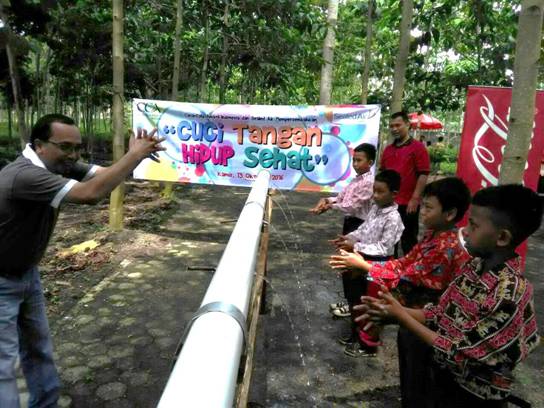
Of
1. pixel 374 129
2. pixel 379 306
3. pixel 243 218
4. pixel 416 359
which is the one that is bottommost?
pixel 416 359

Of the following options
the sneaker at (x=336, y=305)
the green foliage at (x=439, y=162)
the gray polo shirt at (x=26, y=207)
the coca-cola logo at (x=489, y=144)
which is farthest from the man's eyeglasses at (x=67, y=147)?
the green foliage at (x=439, y=162)

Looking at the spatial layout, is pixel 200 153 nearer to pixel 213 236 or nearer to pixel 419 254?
pixel 213 236

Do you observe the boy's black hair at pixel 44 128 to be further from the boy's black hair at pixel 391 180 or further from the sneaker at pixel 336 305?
the sneaker at pixel 336 305

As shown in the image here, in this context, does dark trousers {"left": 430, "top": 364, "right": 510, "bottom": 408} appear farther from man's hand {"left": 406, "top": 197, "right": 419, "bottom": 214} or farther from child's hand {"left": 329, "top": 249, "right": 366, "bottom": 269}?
man's hand {"left": 406, "top": 197, "right": 419, "bottom": 214}

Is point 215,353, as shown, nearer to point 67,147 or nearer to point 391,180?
point 67,147

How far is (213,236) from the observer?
6.63 metres

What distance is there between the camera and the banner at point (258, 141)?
19.7 feet

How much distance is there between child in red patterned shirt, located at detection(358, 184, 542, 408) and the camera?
5.01 feet

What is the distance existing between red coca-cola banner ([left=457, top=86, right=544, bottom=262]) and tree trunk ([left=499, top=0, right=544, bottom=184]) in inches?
35.5

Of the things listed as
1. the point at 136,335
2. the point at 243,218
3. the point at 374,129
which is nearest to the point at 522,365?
the point at 243,218

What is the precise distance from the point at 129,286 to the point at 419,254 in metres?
3.17

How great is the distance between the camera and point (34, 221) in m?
2.18

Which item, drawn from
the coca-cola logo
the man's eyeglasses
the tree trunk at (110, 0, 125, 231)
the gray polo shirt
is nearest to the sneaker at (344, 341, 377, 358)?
the coca-cola logo

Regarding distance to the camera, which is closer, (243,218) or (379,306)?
(379,306)
